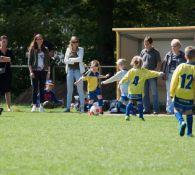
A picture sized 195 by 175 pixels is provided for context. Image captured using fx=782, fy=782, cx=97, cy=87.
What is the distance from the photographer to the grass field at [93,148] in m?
9.27

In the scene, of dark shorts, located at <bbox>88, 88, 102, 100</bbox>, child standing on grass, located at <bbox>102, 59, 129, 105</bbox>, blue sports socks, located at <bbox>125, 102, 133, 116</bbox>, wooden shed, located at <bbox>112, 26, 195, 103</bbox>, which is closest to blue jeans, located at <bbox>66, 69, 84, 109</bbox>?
dark shorts, located at <bbox>88, 88, 102, 100</bbox>

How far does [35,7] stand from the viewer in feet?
103

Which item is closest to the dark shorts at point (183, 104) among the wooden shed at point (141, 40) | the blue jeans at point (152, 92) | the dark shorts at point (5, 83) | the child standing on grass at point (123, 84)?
the child standing on grass at point (123, 84)

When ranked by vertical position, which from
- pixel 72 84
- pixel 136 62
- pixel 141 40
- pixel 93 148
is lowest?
pixel 93 148

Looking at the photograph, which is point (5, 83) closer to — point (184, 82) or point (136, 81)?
point (136, 81)

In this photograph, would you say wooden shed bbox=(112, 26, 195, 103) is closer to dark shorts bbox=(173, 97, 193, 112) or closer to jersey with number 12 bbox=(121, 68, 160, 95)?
jersey with number 12 bbox=(121, 68, 160, 95)

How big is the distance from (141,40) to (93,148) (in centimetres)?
1296

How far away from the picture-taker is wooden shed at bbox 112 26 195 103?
2286 cm

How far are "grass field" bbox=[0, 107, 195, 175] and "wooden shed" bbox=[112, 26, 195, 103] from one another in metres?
6.44

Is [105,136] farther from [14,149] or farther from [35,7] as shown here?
[35,7]

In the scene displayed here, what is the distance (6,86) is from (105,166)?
11.9 m

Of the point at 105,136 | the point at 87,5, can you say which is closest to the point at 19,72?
the point at 87,5

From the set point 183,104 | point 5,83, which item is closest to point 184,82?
point 183,104

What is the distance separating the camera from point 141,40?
24.0m
